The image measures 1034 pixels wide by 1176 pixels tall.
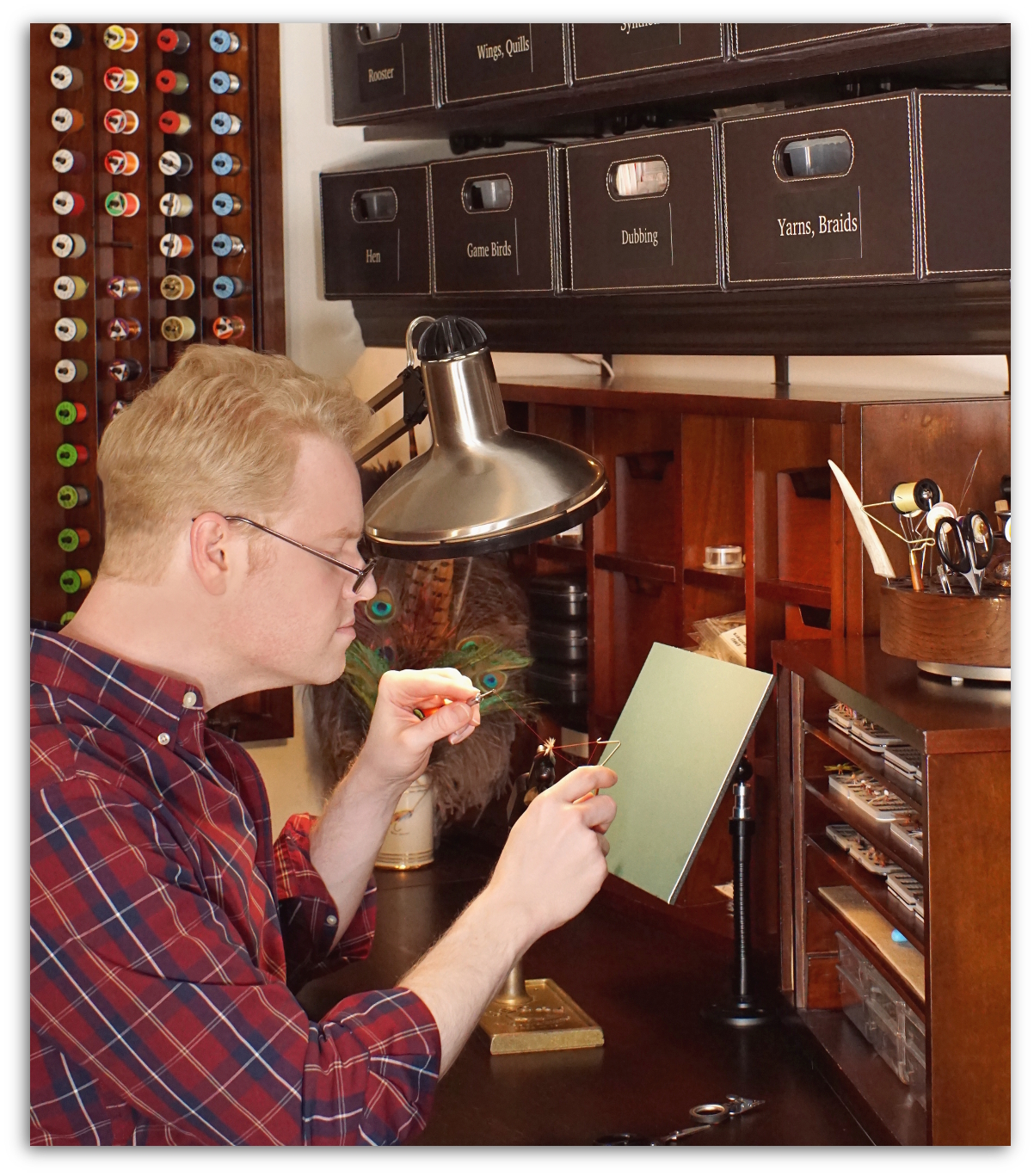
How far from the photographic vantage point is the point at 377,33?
1846 millimetres

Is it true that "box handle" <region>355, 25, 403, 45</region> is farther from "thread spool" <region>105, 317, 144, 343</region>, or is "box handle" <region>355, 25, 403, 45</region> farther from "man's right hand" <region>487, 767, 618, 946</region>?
"man's right hand" <region>487, 767, 618, 946</region>

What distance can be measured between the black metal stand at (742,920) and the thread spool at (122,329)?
3.30ft

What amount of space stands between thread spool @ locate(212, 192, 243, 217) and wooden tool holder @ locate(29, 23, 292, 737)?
1 centimetres

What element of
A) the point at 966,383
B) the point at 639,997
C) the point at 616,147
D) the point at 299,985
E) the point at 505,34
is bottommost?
the point at 639,997

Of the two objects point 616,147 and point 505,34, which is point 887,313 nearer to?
point 616,147

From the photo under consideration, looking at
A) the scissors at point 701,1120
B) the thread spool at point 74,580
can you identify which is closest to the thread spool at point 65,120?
the thread spool at point 74,580

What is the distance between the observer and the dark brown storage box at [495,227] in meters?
1.82

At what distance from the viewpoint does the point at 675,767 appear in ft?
5.06

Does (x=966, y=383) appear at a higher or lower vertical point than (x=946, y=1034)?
higher

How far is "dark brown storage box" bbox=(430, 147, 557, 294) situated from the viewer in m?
1.82

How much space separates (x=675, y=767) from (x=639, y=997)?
11.9 inches

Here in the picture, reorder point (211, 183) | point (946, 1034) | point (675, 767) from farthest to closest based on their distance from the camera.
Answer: point (211, 183)
point (675, 767)
point (946, 1034)

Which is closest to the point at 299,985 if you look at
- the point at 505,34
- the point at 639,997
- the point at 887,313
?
the point at 639,997

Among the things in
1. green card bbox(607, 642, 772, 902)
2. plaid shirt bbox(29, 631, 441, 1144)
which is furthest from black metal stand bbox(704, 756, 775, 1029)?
plaid shirt bbox(29, 631, 441, 1144)
